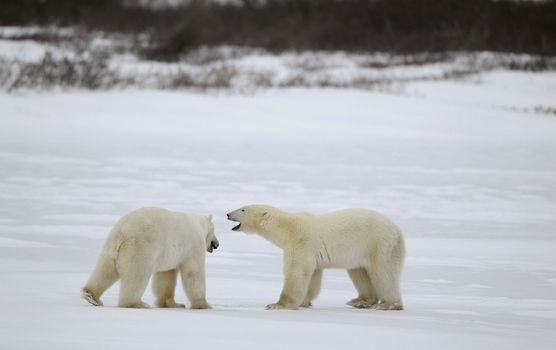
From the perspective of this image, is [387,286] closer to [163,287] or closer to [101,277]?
[163,287]

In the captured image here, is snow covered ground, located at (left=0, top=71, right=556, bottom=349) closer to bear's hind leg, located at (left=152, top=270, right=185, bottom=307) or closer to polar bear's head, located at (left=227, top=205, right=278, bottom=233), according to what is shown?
bear's hind leg, located at (left=152, top=270, right=185, bottom=307)

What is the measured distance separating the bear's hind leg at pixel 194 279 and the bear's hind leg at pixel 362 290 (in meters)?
1.01

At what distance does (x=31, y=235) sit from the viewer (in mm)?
6684

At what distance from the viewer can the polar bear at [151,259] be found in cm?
437

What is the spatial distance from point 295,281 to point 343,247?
0.39 metres

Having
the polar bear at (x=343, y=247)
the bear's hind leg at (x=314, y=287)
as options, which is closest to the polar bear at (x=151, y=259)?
the polar bear at (x=343, y=247)

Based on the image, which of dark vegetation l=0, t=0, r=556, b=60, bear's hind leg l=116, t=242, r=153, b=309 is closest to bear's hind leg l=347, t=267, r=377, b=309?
bear's hind leg l=116, t=242, r=153, b=309

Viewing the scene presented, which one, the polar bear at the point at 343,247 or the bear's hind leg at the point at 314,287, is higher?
the polar bear at the point at 343,247

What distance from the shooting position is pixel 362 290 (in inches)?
212

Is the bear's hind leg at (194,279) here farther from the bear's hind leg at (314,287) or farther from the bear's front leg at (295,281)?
the bear's hind leg at (314,287)

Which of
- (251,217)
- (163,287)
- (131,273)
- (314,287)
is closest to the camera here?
(131,273)

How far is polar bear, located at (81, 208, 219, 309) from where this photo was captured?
14.3 feet

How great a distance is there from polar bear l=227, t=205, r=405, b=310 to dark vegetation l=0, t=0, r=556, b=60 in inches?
841

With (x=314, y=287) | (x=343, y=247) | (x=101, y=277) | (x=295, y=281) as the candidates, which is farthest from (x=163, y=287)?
(x=343, y=247)
